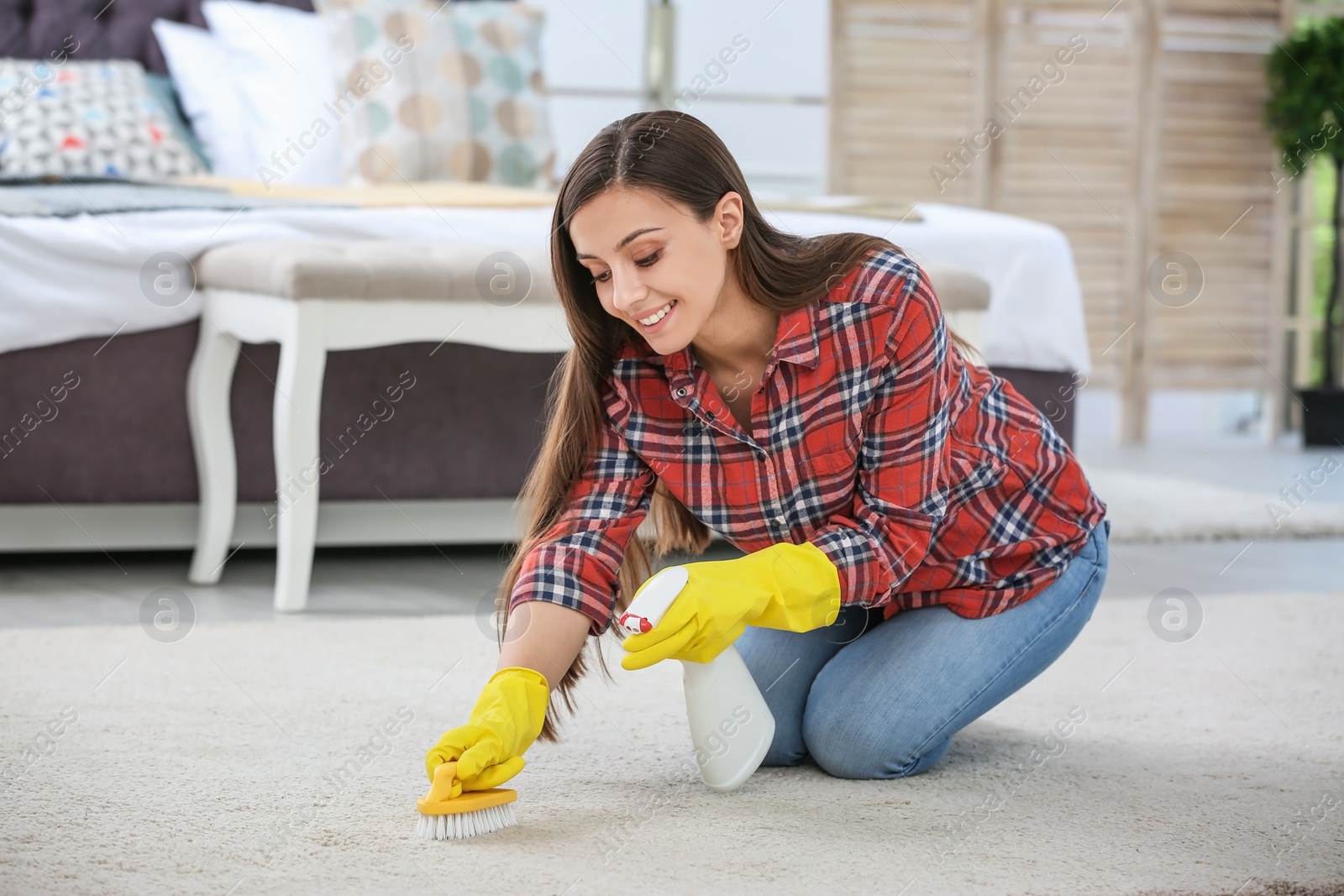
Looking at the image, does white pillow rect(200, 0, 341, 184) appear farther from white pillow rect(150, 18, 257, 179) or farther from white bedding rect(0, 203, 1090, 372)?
white bedding rect(0, 203, 1090, 372)

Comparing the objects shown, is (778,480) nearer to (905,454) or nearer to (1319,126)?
(905,454)

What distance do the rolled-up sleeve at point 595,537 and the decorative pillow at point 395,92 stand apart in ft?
6.73

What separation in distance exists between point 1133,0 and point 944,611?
3630mm

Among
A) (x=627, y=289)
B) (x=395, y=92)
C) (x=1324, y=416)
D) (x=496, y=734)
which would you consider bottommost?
(x=1324, y=416)

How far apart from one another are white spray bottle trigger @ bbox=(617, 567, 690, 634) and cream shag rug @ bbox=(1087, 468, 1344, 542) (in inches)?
59.8

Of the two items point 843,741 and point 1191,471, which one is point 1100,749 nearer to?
point 843,741

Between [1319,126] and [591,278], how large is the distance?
3623 mm

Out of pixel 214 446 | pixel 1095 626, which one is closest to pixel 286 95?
pixel 214 446

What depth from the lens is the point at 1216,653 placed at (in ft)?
5.92

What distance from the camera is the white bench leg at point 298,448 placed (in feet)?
6.24

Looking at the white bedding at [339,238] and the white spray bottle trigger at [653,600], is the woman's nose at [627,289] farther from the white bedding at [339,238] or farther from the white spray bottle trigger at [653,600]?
the white bedding at [339,238]

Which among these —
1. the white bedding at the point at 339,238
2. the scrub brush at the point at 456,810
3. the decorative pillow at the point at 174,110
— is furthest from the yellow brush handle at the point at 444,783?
the decorative pillow at the point at 174,110

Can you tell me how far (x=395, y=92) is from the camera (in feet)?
10.3

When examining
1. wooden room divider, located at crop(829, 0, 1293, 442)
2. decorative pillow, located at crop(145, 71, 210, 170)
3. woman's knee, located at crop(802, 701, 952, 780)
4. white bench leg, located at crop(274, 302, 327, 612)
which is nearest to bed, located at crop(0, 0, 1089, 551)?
white bench leg, located at crop(274, 302, 327, 612)
